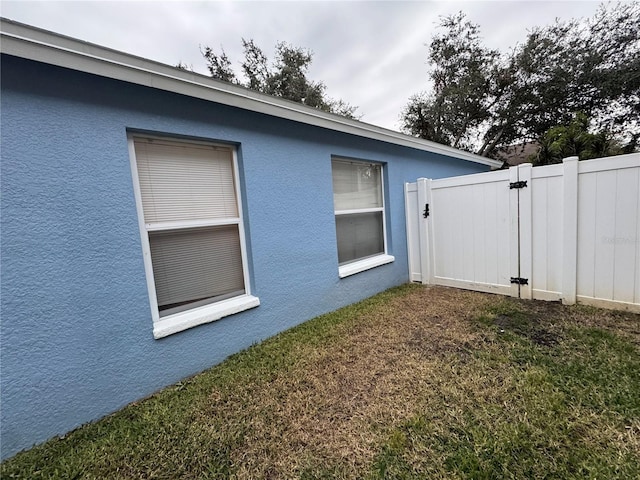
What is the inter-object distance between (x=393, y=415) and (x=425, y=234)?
368cm

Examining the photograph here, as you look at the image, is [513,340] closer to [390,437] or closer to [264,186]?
[390,437]

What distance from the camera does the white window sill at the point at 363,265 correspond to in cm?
404

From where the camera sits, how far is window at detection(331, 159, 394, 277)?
4176 mm

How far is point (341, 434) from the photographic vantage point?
5.65 feet

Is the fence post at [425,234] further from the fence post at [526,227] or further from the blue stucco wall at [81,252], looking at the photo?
the blue stucco wall at [81,252]

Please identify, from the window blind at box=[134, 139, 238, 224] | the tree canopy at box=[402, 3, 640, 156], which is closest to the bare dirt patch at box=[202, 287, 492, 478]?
the window blind at box=[134, 139, 238, 224]

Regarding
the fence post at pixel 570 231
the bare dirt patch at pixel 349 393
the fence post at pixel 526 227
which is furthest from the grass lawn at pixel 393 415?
the fence post at pixel 526 227

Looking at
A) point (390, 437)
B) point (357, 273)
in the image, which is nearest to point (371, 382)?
point (390, 437)

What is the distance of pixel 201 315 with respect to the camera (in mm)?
2529

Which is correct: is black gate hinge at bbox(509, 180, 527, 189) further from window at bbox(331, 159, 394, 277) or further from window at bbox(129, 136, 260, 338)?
window at bbox(129, 136, 260, 338)

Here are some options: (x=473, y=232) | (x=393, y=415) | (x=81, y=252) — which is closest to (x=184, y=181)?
(x=81, y=252)

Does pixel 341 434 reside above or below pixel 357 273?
below

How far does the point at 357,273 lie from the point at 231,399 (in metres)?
2.60

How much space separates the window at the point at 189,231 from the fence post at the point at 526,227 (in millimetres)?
3883
